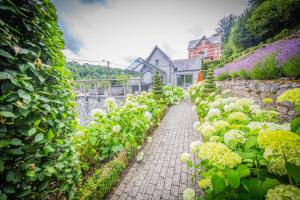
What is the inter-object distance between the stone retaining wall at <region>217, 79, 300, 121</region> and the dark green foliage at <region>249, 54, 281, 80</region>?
20 centimetres

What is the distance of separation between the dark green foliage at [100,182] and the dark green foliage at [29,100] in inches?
13.2

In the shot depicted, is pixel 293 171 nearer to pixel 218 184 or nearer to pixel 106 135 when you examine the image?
pixel 218 184

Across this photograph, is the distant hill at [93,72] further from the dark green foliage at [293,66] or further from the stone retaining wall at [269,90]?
the dark green foliage at [293,66]

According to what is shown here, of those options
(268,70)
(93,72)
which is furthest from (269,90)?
(93,72)

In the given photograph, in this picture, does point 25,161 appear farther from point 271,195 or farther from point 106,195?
point 271,195

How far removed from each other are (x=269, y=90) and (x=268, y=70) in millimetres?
739

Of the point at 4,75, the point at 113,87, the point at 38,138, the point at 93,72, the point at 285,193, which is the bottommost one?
the point at 285,193

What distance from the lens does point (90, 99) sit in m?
14.4

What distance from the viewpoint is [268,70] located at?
3.67 metres

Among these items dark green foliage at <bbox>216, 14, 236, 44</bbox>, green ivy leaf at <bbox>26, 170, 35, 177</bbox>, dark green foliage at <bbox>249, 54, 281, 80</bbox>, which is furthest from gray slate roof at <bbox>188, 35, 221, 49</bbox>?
green ivy leaf at <bbox>26, 170, 35, 177</bbox>

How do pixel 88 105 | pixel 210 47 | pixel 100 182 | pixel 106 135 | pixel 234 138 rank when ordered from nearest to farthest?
pixel 234 138
pixel 100 182
pixel 106 135
pixel 88 105
pixel 210 47

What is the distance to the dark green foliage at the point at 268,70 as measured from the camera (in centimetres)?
349

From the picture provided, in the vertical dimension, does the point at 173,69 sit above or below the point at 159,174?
above

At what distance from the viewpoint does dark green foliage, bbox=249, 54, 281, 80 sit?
349cm
